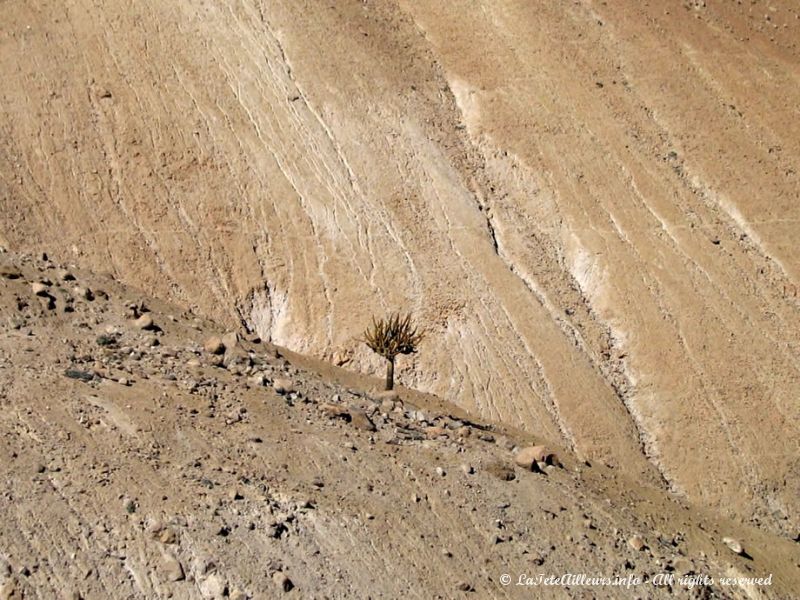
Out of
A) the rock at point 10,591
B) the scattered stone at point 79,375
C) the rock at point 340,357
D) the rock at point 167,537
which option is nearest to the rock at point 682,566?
the rock at point 167,537

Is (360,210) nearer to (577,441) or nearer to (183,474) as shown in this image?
(577,441)

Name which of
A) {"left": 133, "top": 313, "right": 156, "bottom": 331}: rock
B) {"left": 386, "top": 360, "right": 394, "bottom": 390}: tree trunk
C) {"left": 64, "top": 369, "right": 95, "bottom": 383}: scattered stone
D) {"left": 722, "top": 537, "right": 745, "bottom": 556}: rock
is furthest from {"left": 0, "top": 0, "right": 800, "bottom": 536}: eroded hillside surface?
{"left": 64, "top": 369, "right": 95, "bottom": 383}: scattered stone

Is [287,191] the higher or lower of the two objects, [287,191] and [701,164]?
the lower

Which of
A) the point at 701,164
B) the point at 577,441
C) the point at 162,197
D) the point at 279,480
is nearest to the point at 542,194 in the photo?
the point at 701,164

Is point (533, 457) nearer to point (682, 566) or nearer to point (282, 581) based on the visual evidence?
point (682, 566)

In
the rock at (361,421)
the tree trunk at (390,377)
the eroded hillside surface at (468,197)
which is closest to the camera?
the rock at (361,421)

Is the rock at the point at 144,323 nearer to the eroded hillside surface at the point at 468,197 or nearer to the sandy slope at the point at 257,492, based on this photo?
the sandy slope at the point at 257,492

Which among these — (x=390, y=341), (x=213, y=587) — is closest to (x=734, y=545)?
(x=390, y=341)
